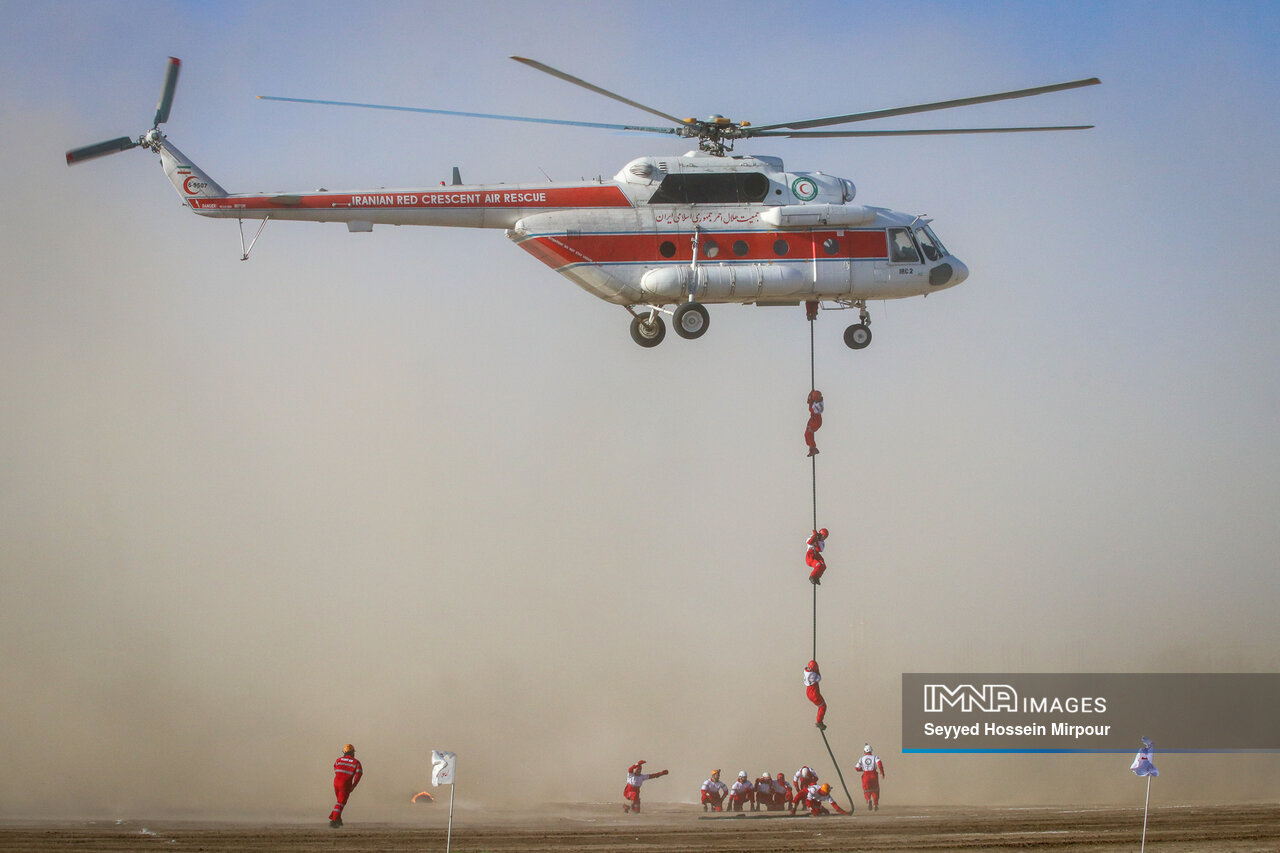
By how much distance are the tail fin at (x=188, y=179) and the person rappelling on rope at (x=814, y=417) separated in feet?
34.0

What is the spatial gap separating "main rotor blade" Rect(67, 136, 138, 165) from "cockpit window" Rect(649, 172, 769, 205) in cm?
865

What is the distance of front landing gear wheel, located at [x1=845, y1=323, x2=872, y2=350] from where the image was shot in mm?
25172

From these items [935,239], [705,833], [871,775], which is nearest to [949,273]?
[935,239]

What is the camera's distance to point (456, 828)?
72.6ft

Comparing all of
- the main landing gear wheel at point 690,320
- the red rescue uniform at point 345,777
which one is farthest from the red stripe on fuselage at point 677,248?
the red rescue uniform at point 345,777

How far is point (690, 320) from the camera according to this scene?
23375 millimetres

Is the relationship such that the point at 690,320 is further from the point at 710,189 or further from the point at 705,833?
the point at 705,833

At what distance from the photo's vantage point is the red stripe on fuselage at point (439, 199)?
22.8 meters

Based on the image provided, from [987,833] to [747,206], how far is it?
1088 cm

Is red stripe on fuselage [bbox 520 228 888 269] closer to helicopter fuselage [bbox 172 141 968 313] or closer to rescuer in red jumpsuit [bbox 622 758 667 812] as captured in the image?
helicopter fuselage [bbox 172 141 968 313]

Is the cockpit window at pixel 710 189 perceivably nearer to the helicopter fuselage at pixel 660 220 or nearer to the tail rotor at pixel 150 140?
the helicopter fuselage at pixel 660 220

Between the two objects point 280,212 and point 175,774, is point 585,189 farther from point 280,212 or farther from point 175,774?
point 175,774

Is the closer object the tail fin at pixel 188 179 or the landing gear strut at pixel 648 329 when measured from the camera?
the tail fin at pixel 188 179

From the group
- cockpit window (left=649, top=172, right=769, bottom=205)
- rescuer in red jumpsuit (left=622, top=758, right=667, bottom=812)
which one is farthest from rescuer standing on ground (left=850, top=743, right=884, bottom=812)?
cockpit window (left=649, top=172, right=769, bottom=205)
